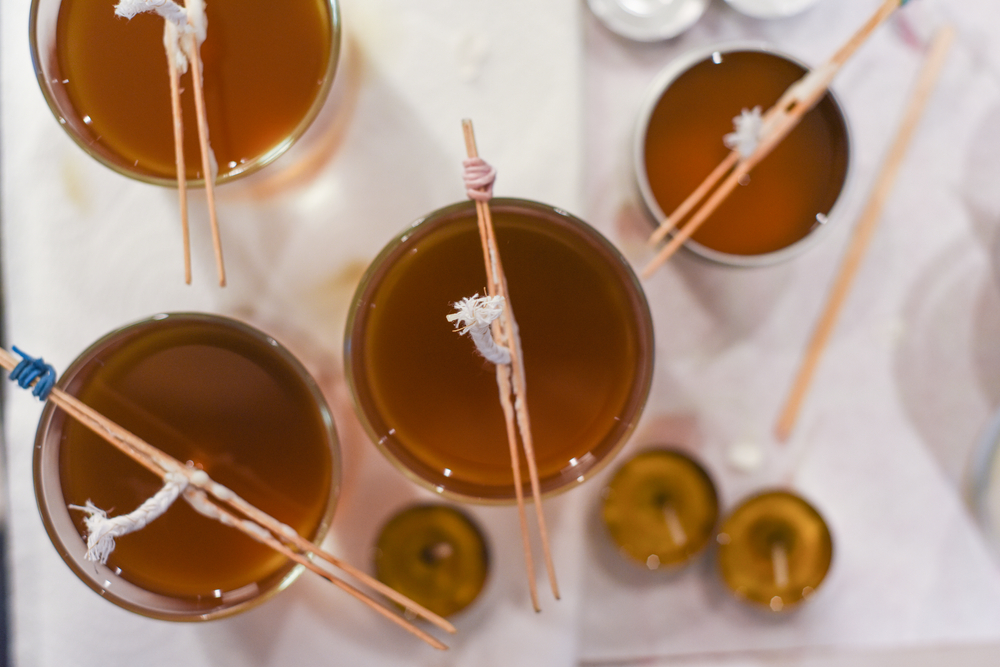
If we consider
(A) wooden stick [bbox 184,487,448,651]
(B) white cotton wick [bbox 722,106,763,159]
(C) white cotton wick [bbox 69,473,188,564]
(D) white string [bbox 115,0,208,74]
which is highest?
(D) white string [bbox 115,0,208,74]

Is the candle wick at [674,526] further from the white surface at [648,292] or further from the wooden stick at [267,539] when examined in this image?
the wooden stick at [267,539]

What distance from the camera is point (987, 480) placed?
2.58ft

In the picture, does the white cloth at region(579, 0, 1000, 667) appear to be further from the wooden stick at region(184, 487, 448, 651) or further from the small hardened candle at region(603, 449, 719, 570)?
the wooden stick at region(184, 487, 448, 651)

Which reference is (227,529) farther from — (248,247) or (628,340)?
(628,340)

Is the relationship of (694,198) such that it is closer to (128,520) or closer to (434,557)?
(434,557)

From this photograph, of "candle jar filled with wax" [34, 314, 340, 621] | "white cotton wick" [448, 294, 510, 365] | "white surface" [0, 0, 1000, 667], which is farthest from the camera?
"white surface" [0, 0, 1000, 667]

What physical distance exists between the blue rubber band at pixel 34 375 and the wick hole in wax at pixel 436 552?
1.22 feet

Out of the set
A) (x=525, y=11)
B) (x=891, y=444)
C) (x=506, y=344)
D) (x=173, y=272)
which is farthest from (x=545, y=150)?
(x=891, y=444)

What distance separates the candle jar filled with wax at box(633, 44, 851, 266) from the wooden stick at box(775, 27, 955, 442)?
0.11 m

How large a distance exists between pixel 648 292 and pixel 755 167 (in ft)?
0.54

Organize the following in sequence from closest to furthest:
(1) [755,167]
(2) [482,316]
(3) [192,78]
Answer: (2) [482,316] < (3) [192,78] < (1) [755,167]

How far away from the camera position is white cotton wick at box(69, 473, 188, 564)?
0.53 meters

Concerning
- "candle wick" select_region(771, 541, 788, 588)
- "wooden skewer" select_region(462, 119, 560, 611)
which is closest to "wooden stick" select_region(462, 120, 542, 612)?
"wooden skewer" select_region(462, 119, 560, 611)

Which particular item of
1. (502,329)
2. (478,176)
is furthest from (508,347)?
(478,176)
